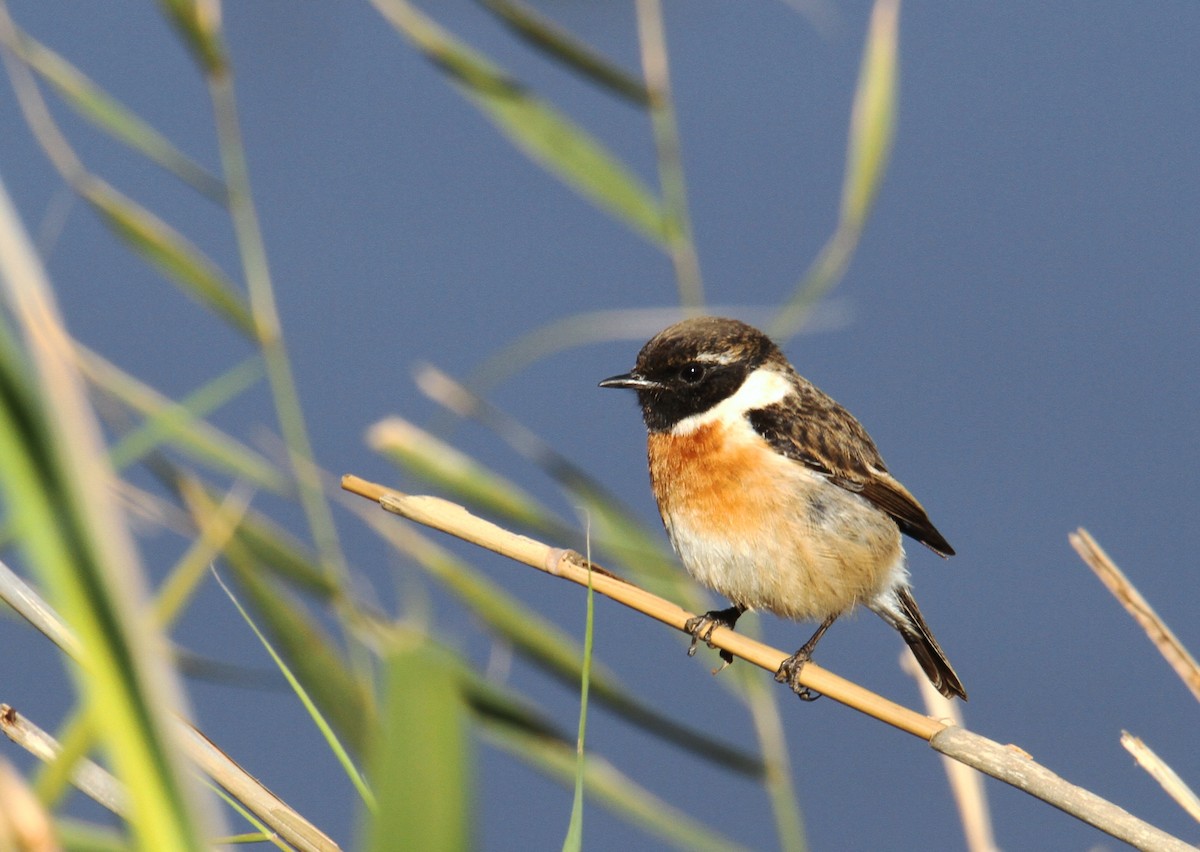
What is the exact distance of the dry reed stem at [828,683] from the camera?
114 centimetres

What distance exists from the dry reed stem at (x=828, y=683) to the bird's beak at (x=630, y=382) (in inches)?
31.8

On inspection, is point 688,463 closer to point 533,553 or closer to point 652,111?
point 652,111

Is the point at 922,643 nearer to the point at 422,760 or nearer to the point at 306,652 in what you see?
the point at 306,652

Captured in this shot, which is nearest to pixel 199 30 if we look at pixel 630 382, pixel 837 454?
pixel 630 382

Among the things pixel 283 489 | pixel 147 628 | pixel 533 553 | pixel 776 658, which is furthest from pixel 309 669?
pixel 147 628

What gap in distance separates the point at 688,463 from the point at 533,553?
96cm

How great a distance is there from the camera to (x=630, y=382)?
237cm

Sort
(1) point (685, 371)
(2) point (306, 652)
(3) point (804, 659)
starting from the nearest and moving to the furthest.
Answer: (2) point (306, 652) → (3) point (804, 659) → (1) point (685, 371)

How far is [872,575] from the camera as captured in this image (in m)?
2.38

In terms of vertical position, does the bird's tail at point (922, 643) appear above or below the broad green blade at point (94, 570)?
above

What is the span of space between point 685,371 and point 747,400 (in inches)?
5.2

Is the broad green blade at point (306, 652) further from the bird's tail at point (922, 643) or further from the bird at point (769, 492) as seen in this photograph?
the bird's tail at point (922, 643)

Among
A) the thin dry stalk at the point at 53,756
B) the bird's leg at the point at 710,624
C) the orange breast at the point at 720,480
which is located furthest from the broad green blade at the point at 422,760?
the orange breast at the point at 720,480

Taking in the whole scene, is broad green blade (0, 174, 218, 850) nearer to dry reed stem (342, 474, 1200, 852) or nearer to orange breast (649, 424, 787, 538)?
dry reed stem (342, 474, 1200, 852)
